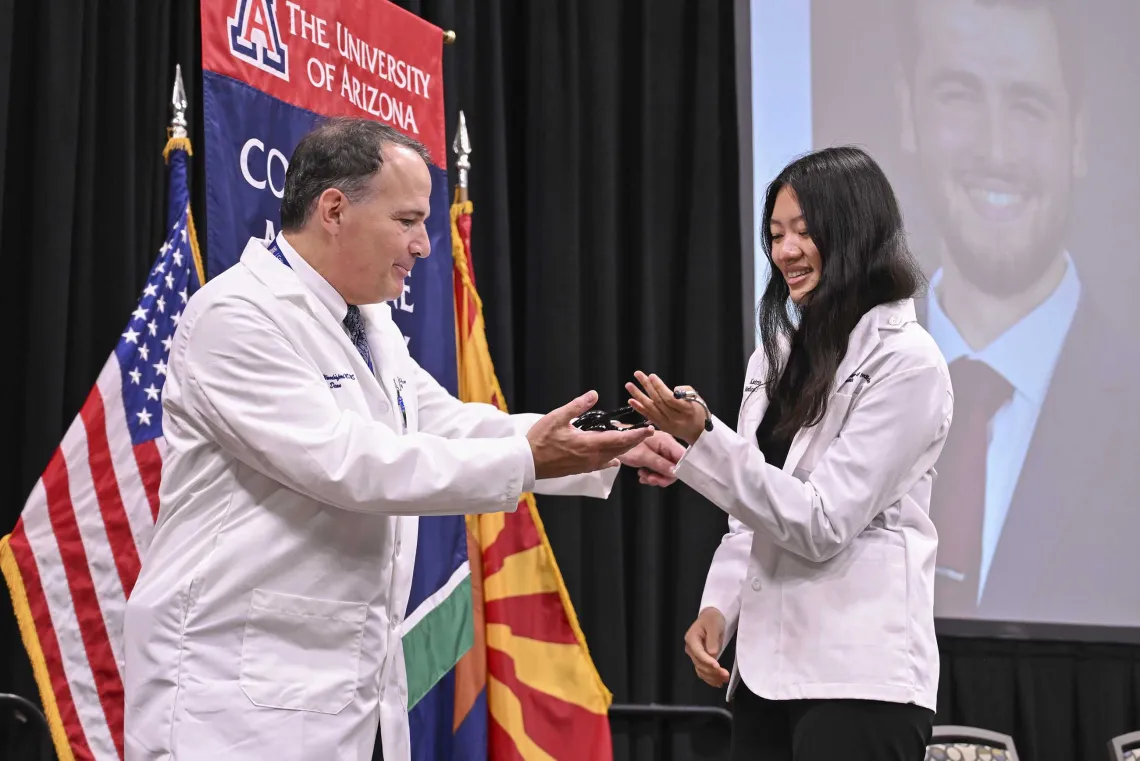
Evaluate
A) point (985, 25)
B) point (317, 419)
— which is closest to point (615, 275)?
point (985, 25)

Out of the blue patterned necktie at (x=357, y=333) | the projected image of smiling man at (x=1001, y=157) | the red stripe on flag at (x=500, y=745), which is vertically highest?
the projected image of smiling man at (x=1001, y=157)

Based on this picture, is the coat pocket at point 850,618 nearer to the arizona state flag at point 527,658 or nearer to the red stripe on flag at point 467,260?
the arizona state flag at point 527,658

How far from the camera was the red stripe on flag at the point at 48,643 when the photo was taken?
261 cm

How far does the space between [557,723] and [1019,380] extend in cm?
193

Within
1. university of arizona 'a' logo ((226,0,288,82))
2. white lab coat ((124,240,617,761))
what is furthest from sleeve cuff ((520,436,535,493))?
university of arizona 'a' logo ((226,0,288,82))

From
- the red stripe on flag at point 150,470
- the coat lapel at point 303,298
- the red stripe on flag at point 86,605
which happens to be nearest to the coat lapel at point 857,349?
the coat lapel at point 303,298

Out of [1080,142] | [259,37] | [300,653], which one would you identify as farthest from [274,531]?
[1080,142]

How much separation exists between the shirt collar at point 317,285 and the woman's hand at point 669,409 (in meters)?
0.54

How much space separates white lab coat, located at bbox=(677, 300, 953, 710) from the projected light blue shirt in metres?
2.12

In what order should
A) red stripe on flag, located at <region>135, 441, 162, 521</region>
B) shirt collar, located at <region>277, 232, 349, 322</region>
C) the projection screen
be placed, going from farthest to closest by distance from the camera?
1. the projection screen
2. red stripe on flag, located at <region>135, 441, 162, 521</region>
3. shirt collar, located at <region>277, 232, 349, 322</region>

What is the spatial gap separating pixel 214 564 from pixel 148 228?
182 centimetres

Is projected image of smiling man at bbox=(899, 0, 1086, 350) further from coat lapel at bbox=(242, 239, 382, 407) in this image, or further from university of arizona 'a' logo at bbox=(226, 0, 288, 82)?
coat lapel at bbox=(242, 239, 382, 407)

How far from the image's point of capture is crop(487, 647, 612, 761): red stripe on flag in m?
3.40

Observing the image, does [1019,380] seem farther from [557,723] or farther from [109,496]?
[109,496]
